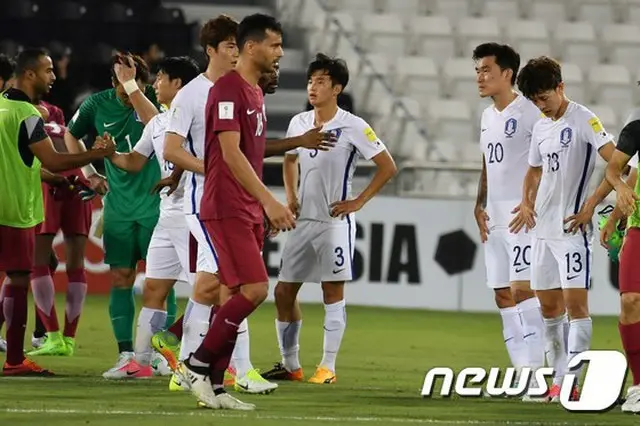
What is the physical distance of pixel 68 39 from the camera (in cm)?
1995

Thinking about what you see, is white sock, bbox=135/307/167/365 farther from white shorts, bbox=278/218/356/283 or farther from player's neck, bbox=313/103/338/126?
player's neck, bbox=313/103/338/126

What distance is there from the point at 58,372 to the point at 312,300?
284 inches

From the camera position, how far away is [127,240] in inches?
419

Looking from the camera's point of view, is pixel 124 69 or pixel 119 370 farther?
pixel 124 69

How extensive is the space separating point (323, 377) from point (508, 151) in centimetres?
189

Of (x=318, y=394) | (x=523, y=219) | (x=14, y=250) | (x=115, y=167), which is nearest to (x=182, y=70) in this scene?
(x=115, y=167)

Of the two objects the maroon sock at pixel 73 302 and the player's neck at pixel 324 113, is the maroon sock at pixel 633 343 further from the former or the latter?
the maroon sock at pixel 73 302

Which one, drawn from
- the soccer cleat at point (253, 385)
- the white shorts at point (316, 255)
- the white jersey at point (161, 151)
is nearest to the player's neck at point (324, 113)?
the white shorts at point (316, 255)

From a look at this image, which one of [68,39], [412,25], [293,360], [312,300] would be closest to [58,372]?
[293,360]

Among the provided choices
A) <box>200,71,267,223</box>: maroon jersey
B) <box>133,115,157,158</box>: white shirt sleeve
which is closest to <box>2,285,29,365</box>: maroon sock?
<box>133,115,157,158</box>: white shirt sleeve

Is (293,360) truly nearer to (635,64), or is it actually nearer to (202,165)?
(202,165)

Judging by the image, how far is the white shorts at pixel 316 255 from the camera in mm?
10453

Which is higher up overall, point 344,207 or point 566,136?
point 566,136

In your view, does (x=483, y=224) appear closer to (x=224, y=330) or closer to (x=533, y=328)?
(x=533, y=328)
